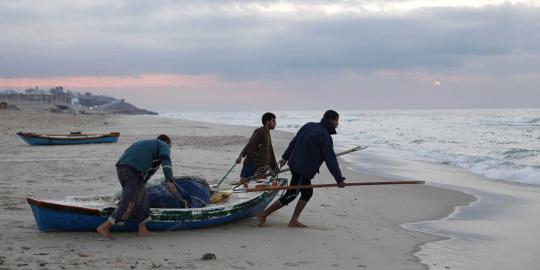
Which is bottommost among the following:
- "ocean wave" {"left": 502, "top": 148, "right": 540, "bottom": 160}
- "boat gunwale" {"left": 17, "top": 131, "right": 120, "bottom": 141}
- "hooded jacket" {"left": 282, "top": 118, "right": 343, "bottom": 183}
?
"boat gunwale" {"left": 17, "top": 131, "right": 120, "bottom": 141}

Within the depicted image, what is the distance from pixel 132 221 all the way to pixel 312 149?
2.41 meters

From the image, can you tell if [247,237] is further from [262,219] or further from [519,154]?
[519,154]

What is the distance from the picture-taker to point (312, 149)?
7824mm

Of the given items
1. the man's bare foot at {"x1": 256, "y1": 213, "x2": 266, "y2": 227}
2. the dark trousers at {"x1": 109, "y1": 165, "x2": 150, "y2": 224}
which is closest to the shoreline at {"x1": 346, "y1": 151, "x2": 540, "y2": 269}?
the man's bare foot at {"x1": 256, "y1": 213, "x2": 266, "y2": 227}

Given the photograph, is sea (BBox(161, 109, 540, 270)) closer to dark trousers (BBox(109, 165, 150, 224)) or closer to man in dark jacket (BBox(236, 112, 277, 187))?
man in dark jacket (BBox(236, 112, 277, 187))

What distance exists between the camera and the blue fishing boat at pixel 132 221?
6754 mm

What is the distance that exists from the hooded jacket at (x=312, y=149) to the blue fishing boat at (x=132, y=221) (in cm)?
75

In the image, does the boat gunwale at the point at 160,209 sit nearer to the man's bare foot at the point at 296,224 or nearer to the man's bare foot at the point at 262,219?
the man's bare foot at the point at 262,219

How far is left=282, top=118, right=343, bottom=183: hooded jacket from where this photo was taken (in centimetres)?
771

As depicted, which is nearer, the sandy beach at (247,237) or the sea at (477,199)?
the sandy beach at (247,237)

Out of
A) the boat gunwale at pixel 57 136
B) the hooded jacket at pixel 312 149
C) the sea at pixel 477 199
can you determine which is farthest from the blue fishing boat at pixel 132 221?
the boat gunwale at pixel 57 136

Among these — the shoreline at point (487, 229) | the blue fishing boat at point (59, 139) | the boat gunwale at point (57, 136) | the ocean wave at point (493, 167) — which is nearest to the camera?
the shoreline at point (487, 229)

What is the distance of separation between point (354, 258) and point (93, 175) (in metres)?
7.74

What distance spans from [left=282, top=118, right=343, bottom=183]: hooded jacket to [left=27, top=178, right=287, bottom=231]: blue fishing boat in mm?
754
